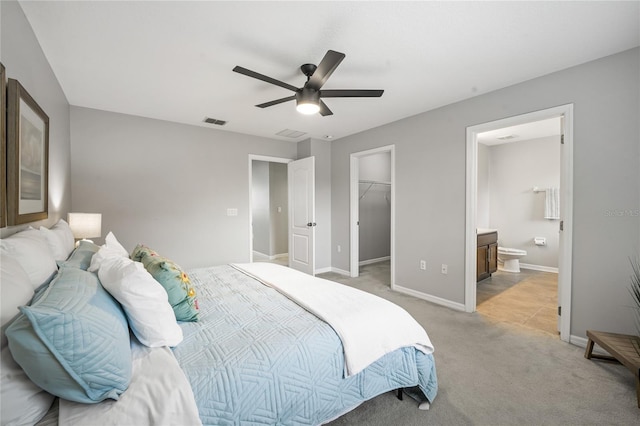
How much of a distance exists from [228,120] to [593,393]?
14.8 feet

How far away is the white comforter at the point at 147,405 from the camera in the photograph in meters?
0.84

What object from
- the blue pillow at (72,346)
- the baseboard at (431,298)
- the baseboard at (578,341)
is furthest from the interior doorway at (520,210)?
the blue pillow at (72,346)

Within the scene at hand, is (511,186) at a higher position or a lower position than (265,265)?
higher

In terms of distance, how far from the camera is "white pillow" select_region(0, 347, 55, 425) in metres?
0.75

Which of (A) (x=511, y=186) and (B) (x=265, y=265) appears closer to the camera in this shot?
(B) (x=265, y=265)

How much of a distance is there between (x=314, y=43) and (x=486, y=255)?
158 inches

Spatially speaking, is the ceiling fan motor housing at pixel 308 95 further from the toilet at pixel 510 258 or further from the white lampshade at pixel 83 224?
the toilet at pixel 510 258

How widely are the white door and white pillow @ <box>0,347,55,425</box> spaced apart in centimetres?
369

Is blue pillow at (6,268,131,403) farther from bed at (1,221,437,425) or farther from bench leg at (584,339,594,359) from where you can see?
bench leg at (584,339,594,359)

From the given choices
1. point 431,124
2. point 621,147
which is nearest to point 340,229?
point 431,124

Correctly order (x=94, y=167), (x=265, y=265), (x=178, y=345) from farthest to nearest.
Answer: (x=94, y=167) → (x=265, y=265) → (x=178, y=345)

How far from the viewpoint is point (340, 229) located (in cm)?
502

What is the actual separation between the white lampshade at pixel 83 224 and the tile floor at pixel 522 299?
167 inches

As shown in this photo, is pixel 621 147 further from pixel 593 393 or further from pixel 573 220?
pixel 593 393
